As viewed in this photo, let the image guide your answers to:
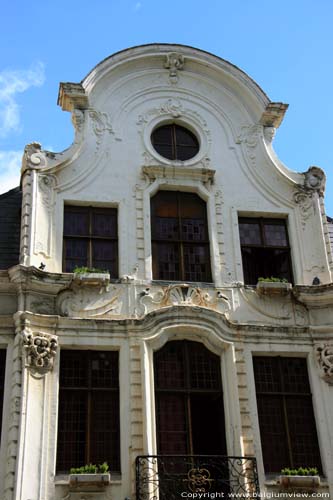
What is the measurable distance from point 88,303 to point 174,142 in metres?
4.57

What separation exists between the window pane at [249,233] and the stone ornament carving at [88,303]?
3084 mm

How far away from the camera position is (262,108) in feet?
56.6

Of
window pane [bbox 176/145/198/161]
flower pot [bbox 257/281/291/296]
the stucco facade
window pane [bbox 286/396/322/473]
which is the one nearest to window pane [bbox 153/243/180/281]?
the stucco facade

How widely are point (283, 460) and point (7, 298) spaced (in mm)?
5898

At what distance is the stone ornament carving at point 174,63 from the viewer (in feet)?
57.3

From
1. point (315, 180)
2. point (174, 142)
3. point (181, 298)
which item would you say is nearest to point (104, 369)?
point (181, 298)

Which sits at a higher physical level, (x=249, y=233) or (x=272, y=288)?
(x=249, y=233)

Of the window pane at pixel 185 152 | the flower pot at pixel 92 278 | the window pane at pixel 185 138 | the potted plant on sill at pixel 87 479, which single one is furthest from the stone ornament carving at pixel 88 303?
the window pane at pixel 185 138

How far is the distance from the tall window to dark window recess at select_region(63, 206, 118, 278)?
2.78 ft

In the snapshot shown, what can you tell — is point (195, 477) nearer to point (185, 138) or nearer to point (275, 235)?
point (275, 235)

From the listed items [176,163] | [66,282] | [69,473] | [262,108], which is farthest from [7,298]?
[262,108]

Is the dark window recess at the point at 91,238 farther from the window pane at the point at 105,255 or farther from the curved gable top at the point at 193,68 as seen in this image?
the curved gable top at the point at 193,68

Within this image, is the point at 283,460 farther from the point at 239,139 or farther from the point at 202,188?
the point at 239,139

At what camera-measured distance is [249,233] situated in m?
16.0
